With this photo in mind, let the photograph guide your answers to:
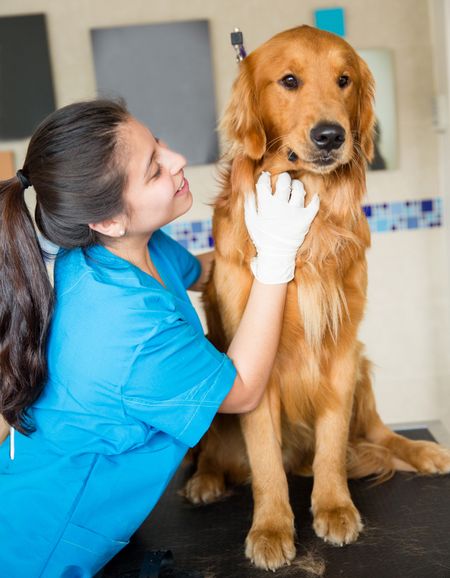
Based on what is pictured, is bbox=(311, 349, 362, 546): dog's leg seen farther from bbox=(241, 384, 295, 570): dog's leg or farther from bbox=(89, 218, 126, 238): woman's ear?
bbox=(89, 218, 126, 238): woman's ear

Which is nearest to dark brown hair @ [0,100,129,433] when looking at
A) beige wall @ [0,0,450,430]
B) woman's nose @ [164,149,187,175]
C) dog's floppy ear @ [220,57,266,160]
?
woman's nose @ [164,149,187,175]

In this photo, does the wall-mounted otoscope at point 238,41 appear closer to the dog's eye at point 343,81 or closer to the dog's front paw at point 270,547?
the dog's eye at point 343,81

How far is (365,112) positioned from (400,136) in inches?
64.7

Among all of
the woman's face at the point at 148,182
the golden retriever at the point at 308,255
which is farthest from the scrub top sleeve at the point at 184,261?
the woman's face at the point at 148,182

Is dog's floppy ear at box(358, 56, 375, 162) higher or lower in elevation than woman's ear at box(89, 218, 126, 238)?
higher

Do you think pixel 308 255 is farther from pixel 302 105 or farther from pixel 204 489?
pixel 204 489

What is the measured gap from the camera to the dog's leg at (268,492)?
135cm

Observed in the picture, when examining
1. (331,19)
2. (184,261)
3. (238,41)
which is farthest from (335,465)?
(331,19)

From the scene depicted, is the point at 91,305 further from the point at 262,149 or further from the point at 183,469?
the point at 183,469

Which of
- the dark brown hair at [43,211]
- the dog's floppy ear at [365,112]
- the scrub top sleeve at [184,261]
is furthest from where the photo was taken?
Answer: the scrub top sleeve at [184,261]

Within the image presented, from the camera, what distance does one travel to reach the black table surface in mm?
1296

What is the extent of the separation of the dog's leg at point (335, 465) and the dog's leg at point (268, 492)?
76mm

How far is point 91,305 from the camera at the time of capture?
131cm

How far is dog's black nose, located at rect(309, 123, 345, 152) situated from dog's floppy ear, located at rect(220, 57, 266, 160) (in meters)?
0.15
